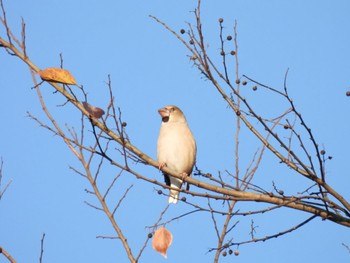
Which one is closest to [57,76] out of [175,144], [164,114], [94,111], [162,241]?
[94,111]

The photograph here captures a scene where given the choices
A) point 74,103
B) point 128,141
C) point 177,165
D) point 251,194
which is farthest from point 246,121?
point 177,165

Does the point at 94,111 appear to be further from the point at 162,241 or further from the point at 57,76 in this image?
the point at 162,241

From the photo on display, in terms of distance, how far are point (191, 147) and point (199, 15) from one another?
306cm

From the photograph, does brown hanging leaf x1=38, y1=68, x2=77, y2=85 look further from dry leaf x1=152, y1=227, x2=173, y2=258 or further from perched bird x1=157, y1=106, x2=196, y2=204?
perched bird x1=157, y1=106, x2=196, y2=204

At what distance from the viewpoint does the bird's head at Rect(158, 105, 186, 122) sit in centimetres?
683

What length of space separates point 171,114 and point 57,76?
3486 mm

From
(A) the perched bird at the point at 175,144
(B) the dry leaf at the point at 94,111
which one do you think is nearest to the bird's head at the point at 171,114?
(A) the perched bird at the point at 175,144

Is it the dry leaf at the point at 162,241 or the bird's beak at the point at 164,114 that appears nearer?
the dry leaf at the point at 162,241

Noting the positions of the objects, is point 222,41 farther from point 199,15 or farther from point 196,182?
point 196,182

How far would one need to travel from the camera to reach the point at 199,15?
3861mm

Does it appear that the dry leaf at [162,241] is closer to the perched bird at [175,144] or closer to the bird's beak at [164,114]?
the perched bird at [175,144]

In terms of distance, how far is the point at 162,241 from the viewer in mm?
3758

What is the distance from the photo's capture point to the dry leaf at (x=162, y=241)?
147 inches

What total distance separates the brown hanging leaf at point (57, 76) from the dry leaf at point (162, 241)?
1.19 meters
